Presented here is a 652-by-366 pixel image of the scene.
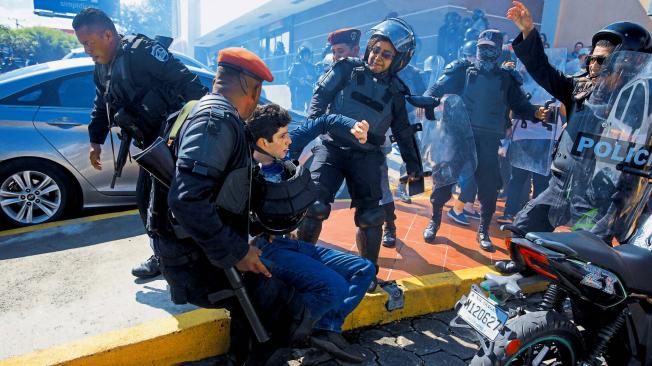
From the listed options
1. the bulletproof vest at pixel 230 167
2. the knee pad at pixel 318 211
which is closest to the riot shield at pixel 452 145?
the knee pad at pixel 318 211

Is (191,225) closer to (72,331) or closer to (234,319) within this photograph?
(234,319)

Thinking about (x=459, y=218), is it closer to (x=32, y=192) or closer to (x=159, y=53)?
(x=159, y=53)

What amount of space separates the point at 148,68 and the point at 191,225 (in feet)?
5.49

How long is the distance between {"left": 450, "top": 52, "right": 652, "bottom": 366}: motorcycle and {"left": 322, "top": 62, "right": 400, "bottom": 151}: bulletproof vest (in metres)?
1.26

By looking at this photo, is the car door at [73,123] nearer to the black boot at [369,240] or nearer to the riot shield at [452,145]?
the black boot at [369,240]

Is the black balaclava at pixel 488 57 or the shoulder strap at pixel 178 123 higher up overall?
the black balaclava at pixel 488 57

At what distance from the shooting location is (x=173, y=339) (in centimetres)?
229

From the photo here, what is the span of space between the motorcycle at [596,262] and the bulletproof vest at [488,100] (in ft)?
7.01

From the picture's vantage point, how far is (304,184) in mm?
2021

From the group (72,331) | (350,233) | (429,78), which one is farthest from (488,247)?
(429,78)

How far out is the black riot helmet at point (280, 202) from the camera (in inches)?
76.6

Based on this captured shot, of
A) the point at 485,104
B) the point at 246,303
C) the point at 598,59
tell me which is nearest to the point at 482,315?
the point at 246,303

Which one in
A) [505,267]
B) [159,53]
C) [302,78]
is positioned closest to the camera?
[159,53]

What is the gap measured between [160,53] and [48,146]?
1814 mm
